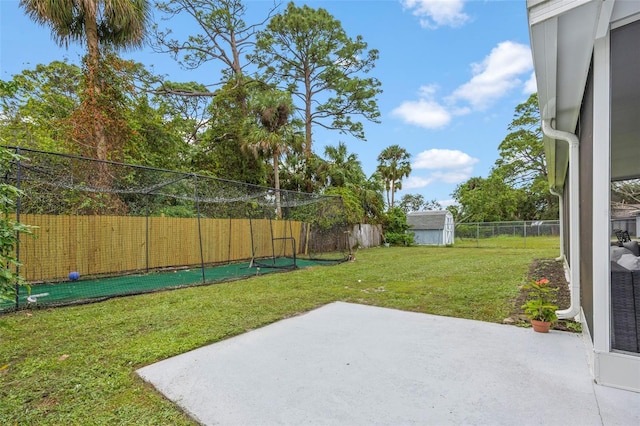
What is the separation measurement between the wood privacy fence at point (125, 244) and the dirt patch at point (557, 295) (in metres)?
4.91

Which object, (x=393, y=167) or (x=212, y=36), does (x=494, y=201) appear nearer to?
(x=393, y=167)

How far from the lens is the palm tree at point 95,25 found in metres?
7.32

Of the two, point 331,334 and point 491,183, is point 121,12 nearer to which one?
point 331,334

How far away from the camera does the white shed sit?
62.3ft

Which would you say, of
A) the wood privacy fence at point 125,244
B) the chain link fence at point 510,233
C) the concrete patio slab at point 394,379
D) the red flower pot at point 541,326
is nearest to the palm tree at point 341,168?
the wood privacy fence at point 125,244

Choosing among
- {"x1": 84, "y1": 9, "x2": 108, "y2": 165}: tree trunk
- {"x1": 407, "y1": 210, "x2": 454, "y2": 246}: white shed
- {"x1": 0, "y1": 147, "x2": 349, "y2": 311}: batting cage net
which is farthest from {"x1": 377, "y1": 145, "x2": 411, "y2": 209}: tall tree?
{"x1": 84, "y1": 9, "x2": 108, "y2": 165}: tree trunk

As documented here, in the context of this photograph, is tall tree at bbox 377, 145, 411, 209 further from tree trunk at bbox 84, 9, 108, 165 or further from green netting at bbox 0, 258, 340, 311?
tree trunk at bbox 84, 9, 108, 165

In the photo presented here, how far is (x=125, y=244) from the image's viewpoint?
7.03 meters

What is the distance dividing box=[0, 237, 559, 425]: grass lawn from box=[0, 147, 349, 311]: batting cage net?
1006 mm

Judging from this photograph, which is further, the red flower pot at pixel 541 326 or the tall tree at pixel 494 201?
the tall tree at pixel 494 201

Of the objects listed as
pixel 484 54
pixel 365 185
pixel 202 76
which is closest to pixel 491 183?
pixel 365 185

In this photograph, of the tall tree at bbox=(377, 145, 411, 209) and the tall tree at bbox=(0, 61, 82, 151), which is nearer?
the tall tree at bbox=(0, 61, 82, 151)

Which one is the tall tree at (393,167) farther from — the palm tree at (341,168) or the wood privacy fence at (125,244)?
the wood privacy fence at (125,244)

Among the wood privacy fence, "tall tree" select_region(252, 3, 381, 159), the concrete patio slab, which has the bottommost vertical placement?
the concrete patio slab
